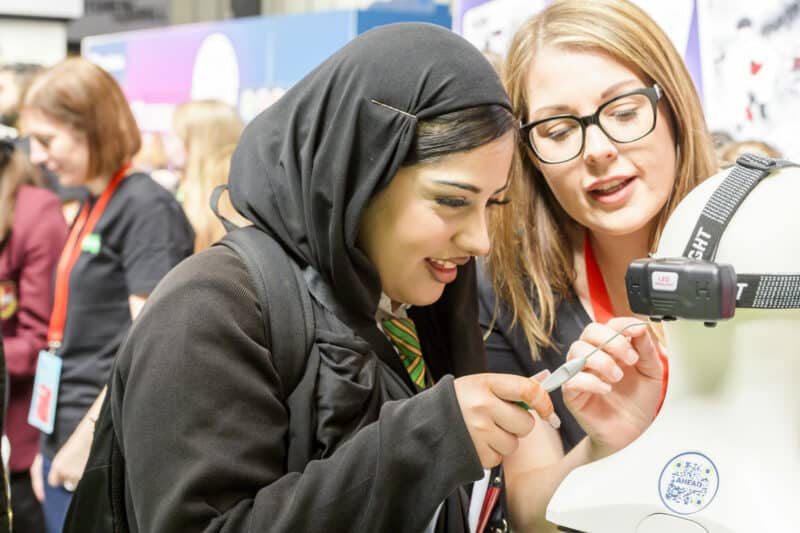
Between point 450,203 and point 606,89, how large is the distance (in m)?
0.45

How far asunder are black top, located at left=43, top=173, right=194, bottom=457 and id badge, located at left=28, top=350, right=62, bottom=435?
0.02 metres

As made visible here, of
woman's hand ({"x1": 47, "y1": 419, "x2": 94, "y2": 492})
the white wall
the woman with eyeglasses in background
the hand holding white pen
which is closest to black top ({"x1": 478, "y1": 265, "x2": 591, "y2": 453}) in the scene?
the woman with eyeglasses in background

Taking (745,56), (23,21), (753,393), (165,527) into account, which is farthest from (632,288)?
(23,21)

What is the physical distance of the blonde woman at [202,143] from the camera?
12.4 ft

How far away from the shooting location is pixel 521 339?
66.8 inches

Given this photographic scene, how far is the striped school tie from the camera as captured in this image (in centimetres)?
138

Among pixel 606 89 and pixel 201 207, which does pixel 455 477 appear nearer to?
pixel 606 89

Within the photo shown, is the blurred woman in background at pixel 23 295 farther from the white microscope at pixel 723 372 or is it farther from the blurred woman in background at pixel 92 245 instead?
the white microscope at pixel 723 372

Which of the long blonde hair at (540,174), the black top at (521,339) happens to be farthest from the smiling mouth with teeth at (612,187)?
the black top at (521,339)

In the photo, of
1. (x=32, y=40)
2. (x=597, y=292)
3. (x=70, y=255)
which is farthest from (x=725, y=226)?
(x=32, y=40)

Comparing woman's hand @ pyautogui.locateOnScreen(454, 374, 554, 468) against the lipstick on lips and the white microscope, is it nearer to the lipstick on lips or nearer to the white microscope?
the white microscope

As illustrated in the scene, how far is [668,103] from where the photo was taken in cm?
161

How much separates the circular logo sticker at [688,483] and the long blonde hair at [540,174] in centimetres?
60

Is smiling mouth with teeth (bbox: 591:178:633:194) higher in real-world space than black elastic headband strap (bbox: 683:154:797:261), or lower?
lower
